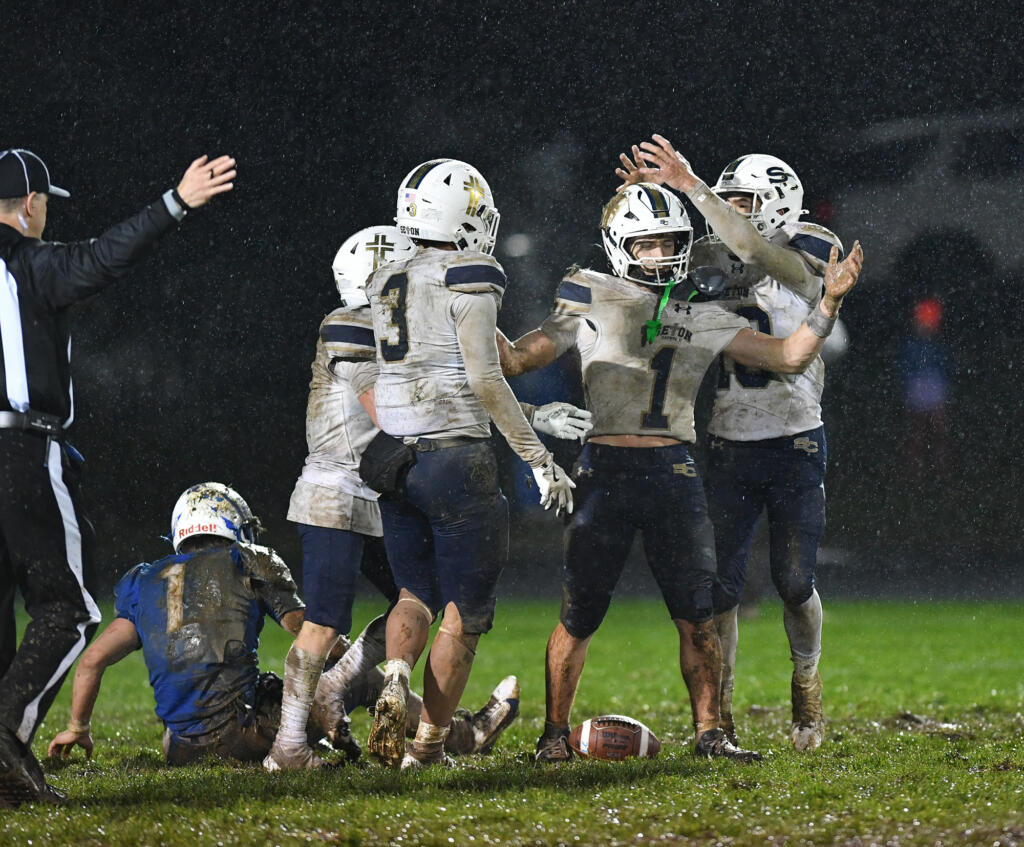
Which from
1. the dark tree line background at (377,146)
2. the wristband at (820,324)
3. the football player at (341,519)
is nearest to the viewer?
the football player at (341,519)

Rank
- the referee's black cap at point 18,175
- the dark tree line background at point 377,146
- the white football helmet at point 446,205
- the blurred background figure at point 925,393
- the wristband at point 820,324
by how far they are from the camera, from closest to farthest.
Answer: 1. the referee's black cap at point 18,175
2. the white football helmet at point 446,205
3. the wristband at point 820,324
4. the dark tree line background at point 377,146
5. the blurred background figure at point 925,393

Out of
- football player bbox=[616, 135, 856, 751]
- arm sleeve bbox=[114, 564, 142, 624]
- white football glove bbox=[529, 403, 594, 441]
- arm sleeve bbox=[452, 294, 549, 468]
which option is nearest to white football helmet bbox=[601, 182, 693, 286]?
football player bbox=[616, 135, 856, 751]

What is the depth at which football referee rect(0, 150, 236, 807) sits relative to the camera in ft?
15.9

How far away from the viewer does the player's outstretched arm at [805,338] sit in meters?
5.87

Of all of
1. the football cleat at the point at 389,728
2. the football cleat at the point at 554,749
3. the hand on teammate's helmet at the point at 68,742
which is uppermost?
the football cleat at the point at 389,728

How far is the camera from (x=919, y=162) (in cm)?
2028

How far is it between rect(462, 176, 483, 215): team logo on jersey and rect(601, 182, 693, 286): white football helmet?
0.63 metres

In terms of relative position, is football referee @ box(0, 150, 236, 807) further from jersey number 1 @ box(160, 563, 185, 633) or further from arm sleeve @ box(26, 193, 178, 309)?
jersey number 1 @ box(160, 563, 185, 633)

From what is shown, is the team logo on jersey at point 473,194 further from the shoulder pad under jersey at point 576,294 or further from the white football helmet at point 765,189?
the white football helmet at point 765,189

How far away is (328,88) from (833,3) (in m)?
7.62

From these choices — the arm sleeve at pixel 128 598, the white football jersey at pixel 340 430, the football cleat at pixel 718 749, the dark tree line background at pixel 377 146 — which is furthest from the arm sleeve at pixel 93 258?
the dark tree line background at pixel 377 146

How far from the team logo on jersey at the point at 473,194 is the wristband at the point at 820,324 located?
1594 mm

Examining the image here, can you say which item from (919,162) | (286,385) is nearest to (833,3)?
(919,162)

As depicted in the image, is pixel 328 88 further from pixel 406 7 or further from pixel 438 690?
pixel 438 690
